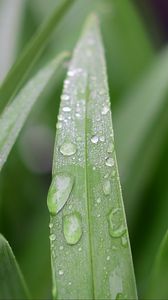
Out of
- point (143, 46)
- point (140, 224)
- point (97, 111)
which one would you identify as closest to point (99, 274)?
point (97, 111)

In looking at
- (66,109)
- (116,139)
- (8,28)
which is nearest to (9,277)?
(66,109)

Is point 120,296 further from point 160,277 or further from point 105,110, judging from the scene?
point 105,110

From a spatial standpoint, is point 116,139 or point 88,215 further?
point 116,139

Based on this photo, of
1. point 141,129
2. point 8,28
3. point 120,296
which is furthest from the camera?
point 8,28

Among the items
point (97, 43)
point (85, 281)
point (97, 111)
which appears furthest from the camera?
point (97, 43)

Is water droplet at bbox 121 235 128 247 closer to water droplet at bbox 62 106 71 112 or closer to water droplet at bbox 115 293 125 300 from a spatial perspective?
water droplet at bbox 115 293 125 300

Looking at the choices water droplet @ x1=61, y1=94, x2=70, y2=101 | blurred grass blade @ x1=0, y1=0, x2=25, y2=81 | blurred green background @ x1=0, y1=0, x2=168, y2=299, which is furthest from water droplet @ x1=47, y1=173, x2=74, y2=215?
blurred grass blade @ x1=0, y1=0, x2=25, y2=81

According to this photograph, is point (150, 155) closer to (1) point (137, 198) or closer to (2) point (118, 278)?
(1) point (137, 198)
